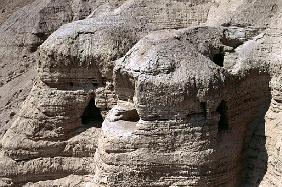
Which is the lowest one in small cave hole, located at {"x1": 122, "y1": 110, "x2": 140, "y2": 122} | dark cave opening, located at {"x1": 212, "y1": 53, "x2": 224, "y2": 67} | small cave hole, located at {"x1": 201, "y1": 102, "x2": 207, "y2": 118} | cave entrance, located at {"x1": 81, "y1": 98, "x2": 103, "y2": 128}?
cave entrance, located at {"x1": 81, "y1": 98, "x2": 103, "y2": 128}

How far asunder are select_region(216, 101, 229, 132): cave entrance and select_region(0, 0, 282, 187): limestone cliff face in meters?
0.02

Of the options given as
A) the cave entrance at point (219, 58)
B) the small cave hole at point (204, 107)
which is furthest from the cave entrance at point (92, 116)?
the small cave hole at point (204, 107)

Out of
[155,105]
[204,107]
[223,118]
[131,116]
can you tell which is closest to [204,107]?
[204,107]

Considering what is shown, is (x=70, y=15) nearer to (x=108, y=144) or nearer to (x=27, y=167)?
(x=27, y=167)

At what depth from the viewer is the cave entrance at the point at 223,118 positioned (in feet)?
34.4

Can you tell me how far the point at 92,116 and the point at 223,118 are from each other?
322cm

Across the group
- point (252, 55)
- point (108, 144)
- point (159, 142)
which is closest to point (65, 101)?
point (108, 144)

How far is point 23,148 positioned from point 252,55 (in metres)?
5.18

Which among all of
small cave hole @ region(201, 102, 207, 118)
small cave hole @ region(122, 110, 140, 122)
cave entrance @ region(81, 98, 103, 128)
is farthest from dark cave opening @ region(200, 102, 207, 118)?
cave entrance @ region(81, 98, 103, 128)

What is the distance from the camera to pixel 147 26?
13.1m

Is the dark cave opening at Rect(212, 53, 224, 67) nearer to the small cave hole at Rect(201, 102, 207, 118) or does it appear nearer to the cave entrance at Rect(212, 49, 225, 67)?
the cave entrance at Rect(212, 49, 225, 67)

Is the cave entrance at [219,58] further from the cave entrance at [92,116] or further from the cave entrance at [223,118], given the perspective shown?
the cave entrance at [92,116]

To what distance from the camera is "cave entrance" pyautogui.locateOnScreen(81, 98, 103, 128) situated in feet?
40.4

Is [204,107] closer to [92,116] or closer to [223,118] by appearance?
[223,118]
